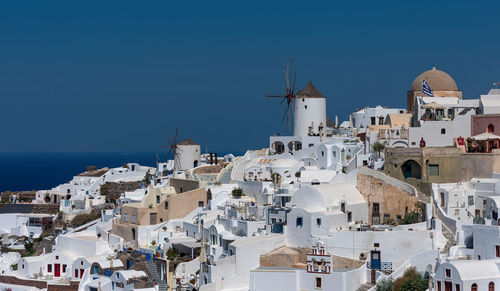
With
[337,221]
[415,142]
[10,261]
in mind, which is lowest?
[10,261]

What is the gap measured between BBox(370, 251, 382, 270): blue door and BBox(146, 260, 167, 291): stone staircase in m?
9.77

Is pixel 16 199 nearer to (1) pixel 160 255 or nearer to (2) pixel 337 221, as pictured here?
(1) pixel 160 255

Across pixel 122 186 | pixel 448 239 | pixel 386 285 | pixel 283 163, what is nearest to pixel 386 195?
pixel 448 239

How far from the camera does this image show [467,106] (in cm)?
4384

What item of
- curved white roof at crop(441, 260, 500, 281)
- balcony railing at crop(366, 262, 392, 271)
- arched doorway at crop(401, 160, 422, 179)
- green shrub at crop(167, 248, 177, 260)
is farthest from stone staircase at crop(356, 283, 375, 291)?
green shrub at crop(167, 248, 177, 260)

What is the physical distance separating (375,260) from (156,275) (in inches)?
419

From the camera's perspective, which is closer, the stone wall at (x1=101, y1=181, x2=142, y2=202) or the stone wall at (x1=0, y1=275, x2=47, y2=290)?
the stone wall at (x1=0, y1=275, x2=47, y2=290)

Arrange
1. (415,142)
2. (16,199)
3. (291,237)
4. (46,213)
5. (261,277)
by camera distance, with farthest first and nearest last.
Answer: (16,199), (46,213), (415,142), (291,237), (261,277)

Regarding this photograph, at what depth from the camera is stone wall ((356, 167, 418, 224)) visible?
35.7 meters

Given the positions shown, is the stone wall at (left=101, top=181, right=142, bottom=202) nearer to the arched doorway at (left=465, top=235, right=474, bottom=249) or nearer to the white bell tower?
the white bell tower

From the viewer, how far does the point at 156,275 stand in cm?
3722

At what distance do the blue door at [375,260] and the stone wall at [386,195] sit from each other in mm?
3617

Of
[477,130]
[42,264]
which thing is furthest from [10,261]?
[477,130]

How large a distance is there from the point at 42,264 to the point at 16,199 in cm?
2131
